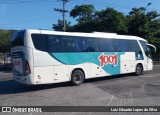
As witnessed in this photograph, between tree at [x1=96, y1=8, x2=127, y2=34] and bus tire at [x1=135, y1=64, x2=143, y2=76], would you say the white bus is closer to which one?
bus tire at [x1=135, y1=64, x2=143, y2=76]

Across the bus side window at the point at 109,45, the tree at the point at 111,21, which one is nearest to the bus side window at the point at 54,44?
the bus side window at the point at 109,45

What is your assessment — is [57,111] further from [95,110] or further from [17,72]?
[17,72]

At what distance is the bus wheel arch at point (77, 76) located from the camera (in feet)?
46.3

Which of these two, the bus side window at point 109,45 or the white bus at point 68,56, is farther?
the bus side window at point 109,45

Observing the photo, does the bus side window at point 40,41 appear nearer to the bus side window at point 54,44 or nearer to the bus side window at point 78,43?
the bus side window at point 54,44

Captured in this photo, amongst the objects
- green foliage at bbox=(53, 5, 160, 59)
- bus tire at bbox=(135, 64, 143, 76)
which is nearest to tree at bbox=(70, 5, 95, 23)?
green foliage at bbox=(53, 5, 160, 59)

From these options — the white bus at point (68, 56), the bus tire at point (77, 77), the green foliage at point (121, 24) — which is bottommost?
the bus tire at point (77, 77)

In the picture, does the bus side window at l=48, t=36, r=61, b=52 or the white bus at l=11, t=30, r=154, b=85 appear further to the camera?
the bus side window at l=48, t=36, r=61, b=52

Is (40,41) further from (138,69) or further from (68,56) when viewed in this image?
(138,69)

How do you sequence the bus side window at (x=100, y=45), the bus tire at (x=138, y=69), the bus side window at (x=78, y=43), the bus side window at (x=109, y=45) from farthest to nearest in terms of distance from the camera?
the bus tire at (x=138, y=69) < the bus side window at (x=109, y=45) < the bus side window at (x=100, y=45) < the bus side window at (x=78, y=43)

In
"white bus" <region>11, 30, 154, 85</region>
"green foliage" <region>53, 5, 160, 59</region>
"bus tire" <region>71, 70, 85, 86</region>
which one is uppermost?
"green foliage" <region>53, 5, 160, 59</region>

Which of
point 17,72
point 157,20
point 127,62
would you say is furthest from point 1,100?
point 157,20

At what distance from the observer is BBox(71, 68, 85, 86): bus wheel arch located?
14.1m

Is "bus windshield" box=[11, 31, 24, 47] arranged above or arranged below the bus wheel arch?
above
